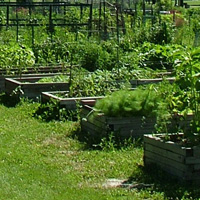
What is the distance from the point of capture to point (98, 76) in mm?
13266

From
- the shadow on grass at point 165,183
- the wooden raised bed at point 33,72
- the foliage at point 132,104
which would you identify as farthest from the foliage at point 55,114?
the shadow on grass at point 165,183

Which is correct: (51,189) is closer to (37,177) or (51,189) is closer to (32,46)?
(37,177)

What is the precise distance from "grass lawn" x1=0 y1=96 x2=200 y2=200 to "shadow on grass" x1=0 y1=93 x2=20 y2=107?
2375mm

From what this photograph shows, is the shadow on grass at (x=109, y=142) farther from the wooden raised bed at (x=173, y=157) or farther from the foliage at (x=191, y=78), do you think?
the foliage at (x=191, y=78)

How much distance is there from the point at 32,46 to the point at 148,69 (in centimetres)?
362

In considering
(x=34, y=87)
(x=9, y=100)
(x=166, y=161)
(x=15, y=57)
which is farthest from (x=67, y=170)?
(x=15, y=57)

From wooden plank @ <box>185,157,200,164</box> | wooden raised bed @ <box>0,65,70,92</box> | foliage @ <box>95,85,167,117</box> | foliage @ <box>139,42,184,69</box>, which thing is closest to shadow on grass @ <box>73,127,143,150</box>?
foliage @ <box>95,85,167,117</box>

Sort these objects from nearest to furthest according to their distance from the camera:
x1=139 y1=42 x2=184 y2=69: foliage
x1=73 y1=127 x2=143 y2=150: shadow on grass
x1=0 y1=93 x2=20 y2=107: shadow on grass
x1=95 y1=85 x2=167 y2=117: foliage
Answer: x1=73 y1=127 x2=143 y2=150: shadow on grass → x1=95 y1=85 x2=167 y2=117: foliage → x1=0 y1=93 x2=20 y2=107: shadow on grass → x1=139 y1=42 x2=184 y2=69: foliage

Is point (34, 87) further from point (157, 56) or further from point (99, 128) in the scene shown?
point (157, 56)

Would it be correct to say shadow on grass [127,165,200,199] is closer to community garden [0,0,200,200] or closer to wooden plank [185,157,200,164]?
community garden [0,0,200,200]

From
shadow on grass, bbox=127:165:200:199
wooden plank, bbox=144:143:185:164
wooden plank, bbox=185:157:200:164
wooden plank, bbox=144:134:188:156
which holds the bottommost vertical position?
shadow on grass, bbox=127:165:200:199

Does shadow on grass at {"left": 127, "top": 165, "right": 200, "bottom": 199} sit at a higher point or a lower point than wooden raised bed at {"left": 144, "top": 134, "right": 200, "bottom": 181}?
lower

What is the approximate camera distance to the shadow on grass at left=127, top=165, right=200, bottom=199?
750 centimetres

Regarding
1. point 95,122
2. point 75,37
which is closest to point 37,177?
point 95,122
